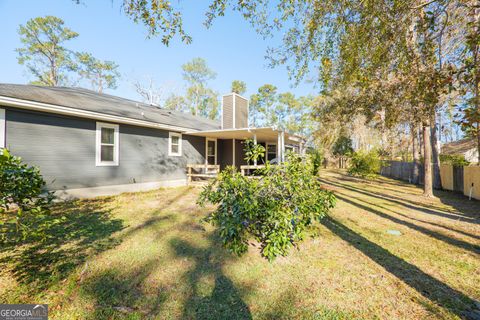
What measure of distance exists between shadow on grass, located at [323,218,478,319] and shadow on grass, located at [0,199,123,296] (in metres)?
4.43

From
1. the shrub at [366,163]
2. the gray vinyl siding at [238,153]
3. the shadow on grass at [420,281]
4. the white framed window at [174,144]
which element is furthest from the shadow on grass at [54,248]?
the shrub at [366,163]

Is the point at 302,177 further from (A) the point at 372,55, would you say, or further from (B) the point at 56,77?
(B) the point at 56,77

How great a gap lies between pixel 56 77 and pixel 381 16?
33.4 meters

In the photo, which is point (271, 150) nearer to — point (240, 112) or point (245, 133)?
point (240, 112)

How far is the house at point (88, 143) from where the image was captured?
6.06 meters

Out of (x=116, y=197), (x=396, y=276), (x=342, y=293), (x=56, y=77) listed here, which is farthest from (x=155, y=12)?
(x=56, y=77)

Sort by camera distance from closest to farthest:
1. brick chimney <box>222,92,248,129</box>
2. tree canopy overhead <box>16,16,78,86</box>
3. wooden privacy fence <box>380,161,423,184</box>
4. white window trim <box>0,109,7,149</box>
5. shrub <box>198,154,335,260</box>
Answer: shrub <box>198,154,335,260</box>, white window trim <box>0,109,7,149</box>, brick chimney <box>222,92,248,129</box>, wooden privacy fence <box>380,161,423,184</box>, tree canopy overhead <box>16,16,78,86</box>

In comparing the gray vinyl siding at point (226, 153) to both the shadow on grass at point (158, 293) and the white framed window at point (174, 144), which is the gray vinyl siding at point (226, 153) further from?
the shadow on grass at point (158, 293)

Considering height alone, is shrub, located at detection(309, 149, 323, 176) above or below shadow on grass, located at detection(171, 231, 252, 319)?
above

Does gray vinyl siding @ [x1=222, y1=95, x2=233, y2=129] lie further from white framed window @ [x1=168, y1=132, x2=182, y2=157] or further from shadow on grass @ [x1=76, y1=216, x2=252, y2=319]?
shadow on grass @ [x1=76, y1=216, x2=252, y2=319]

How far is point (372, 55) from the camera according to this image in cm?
446

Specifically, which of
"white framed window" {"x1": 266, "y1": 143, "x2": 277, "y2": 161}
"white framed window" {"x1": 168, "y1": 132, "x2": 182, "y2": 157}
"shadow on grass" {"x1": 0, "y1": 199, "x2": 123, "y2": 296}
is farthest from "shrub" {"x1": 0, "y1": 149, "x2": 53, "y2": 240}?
"white framed window" {"x1": 266, "y1": 143, "x2": 277, "y2": 161}

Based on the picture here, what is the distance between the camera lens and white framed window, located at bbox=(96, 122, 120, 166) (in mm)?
7785

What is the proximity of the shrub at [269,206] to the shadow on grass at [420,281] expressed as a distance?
4.40ft
